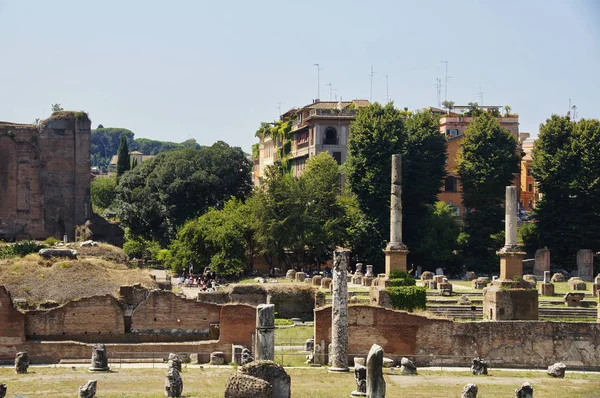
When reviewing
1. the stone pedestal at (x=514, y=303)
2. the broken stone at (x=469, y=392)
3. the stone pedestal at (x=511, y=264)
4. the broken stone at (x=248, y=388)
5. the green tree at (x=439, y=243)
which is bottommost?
the broken stone at (x=469, y=392)

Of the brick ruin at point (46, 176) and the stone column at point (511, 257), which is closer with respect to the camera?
the stone column at point (511, 257)

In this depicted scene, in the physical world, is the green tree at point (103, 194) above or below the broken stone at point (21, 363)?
above

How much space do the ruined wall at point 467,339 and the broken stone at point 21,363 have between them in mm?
8177

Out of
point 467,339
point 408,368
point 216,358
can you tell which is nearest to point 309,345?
point 216,358

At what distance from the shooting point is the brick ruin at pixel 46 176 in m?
74.6

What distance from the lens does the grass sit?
29.1 meters

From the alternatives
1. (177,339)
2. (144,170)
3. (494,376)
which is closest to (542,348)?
(494,376)

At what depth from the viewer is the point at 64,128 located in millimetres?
75875

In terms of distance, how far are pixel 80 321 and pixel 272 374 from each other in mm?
14217

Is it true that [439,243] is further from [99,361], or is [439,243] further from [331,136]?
[99,361]

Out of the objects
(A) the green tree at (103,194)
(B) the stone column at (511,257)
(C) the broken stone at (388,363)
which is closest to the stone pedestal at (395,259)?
(B) the stone column at (511,257)

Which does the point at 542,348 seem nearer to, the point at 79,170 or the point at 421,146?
the point at 421,146

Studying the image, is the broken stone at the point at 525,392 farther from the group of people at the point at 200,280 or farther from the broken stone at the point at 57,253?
the group of people at the point at 200,280

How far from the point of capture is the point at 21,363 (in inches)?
1318
